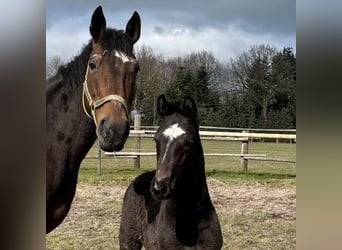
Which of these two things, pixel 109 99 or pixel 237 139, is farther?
pixel 237 139

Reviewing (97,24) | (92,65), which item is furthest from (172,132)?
(97,24)

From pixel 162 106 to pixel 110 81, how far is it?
9.3 inches

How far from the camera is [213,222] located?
194 cm

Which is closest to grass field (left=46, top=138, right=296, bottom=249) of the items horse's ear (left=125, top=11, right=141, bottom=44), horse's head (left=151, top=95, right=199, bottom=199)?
horse's head (left=151, top=95, right=199, bottom=199)

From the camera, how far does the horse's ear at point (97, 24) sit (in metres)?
1.89

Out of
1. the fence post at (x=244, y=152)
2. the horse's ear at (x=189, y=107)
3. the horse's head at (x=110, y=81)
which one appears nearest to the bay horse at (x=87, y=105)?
the horse's head at (x=110, y=81)

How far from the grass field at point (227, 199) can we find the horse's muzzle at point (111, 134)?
0.49 feet

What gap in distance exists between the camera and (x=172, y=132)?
178cm

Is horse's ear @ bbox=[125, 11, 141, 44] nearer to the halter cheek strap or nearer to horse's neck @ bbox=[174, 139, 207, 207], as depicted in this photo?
the halter cheek strap
